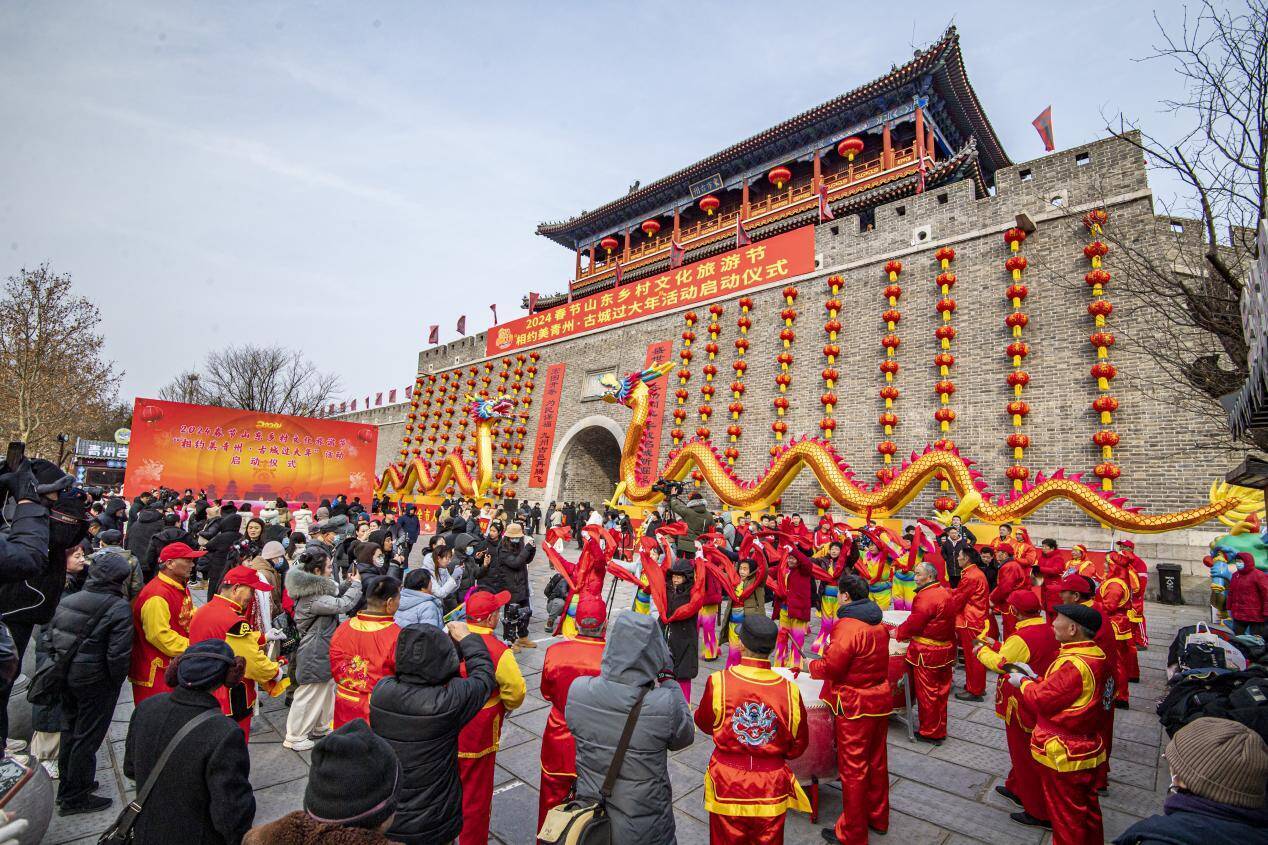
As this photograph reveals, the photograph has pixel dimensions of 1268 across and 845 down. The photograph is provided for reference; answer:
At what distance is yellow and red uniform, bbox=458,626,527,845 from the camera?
2580 mm

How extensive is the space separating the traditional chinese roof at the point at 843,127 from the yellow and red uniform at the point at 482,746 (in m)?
17.8

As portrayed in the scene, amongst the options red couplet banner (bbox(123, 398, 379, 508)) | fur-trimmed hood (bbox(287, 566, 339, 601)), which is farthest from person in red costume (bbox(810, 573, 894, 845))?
red couplet banner (bbox(123, 398, 379, 508))

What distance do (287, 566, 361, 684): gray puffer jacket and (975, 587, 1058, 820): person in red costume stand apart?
399 centimetres

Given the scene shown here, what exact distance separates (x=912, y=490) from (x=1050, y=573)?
12.1 feet

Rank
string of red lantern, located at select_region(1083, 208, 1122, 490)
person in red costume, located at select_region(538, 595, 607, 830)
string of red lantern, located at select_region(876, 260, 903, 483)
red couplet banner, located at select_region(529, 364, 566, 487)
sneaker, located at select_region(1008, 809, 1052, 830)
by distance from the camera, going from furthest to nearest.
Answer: red couplet banner, located at select_region(529, 364, 566, 487)
string of red lantern, located at select_region(876, 260, 903, 483)
string of red lantern, located at select_region(1083, 208, 1122, 490)
sneaker, located at select_region(1008, 809, 1052, 830)
person in red costume, located at select_region(538, 595, 607, 830)

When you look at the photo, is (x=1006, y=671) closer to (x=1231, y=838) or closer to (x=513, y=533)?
Result: (x=1231, y=838)

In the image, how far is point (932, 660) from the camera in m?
4.17

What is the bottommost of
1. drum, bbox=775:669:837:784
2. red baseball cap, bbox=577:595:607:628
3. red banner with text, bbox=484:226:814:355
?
drum, bbox=775:669:837:784

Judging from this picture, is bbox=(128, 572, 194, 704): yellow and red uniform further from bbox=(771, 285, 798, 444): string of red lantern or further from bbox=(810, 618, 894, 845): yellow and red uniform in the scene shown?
bbox=(771, 285, 798, 444): string of red lantern

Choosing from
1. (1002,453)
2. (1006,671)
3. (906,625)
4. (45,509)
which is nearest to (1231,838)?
(1006,671)

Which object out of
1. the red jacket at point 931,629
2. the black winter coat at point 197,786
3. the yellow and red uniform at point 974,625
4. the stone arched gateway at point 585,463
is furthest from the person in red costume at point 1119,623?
the stone arched gateway at point 585,463

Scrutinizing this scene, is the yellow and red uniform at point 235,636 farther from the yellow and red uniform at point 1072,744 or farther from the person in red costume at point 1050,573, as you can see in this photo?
the person in red costume at point 1050,573

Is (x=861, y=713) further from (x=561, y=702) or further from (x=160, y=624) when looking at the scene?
(x=160, y=624)

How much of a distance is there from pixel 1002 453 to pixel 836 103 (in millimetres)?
11671
